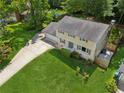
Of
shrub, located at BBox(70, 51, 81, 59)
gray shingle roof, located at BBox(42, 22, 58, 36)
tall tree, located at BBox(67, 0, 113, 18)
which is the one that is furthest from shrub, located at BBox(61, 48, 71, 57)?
tall tree, located at BBox(67, 0, 113, 18)

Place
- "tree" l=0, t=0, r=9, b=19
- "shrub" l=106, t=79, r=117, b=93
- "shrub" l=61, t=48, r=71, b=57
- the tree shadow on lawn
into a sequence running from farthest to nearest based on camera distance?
1. "tree" l=0, t=0, r=9, b=19
2. "shrub" l=61, t=48, r=71, b=57
3. the tree shadow on lawn
4. "shrub" l=106, t=79, r=117, b=93

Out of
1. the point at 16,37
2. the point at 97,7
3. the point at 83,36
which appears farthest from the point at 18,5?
the point at 83,36

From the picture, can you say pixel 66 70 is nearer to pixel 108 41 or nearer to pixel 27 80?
pixel 27 80

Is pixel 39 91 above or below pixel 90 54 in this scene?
below

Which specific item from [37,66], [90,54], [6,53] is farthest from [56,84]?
[6,53]

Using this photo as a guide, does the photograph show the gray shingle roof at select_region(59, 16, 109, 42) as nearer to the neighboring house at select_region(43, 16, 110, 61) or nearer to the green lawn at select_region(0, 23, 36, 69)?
the neighboring house at select_region(43, 16, 110, 61)

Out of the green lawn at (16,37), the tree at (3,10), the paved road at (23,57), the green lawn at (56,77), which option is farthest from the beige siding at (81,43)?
the tree at (3,10)
